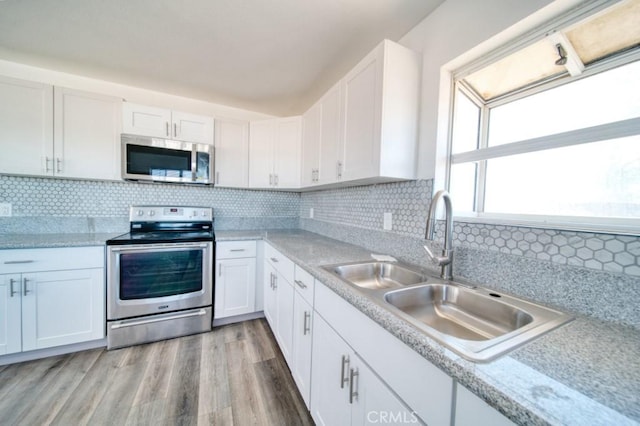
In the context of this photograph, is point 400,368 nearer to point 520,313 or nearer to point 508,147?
point 520,313

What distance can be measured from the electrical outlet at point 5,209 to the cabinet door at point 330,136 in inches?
106

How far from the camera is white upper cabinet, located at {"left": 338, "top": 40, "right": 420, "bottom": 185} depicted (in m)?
1.29

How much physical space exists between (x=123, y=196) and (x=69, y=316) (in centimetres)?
113

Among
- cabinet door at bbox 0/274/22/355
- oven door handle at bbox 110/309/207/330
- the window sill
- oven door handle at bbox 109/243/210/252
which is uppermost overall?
the window sill

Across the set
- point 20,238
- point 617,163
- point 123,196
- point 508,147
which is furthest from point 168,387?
point 617,163

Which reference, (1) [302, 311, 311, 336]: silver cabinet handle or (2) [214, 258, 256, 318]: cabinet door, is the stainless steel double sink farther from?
(2) [214, 258, 256, 318]: cabinet door

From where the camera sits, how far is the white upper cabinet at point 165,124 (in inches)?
81.7

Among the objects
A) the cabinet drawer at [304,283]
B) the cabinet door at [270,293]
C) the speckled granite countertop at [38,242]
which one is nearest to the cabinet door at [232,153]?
the cabinet door at [270,293]

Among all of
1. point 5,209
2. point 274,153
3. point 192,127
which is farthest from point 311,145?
point 5,209

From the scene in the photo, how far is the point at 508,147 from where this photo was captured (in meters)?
1.07

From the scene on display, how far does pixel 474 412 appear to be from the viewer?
48 cm

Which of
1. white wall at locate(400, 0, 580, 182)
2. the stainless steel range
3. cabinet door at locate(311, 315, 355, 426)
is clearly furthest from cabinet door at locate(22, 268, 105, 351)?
white wall at locate(400, 0, 580, 182)

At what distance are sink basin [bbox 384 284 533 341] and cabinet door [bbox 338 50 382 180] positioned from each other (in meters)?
0.69

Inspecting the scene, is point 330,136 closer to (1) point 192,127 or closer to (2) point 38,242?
(1) point 192,127
